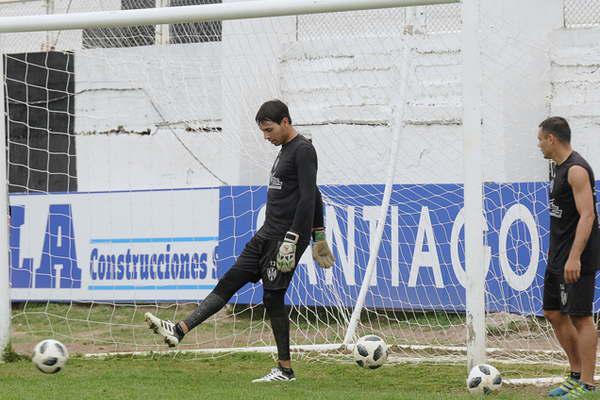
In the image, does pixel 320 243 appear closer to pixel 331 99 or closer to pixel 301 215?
pixel 301 215

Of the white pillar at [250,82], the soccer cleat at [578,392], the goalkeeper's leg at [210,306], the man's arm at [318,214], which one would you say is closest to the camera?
the soccer cleat at [578,392]

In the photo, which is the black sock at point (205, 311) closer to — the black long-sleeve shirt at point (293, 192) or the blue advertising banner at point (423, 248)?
the black long-sleeve shirt at point (293, 192)

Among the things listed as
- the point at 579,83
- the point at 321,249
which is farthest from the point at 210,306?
the point at 579,83

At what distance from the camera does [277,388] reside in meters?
7.05

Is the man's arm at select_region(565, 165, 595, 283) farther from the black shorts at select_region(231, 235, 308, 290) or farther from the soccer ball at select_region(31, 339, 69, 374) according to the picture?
the soccer ball at select_region(31, 339, 69, 374)

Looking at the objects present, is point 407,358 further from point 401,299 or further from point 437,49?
point 437,49

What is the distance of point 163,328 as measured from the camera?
289 inches

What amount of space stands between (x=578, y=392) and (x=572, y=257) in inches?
35.2

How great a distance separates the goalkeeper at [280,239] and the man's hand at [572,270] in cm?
182

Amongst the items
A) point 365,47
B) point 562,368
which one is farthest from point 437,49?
point 562,368

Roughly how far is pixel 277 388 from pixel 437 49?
21.2ft

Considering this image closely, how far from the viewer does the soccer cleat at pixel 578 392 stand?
6.52 metres

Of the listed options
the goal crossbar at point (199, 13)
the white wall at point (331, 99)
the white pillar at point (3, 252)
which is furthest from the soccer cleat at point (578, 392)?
the white wall at point (331, 99)

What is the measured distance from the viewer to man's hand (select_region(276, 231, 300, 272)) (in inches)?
284
